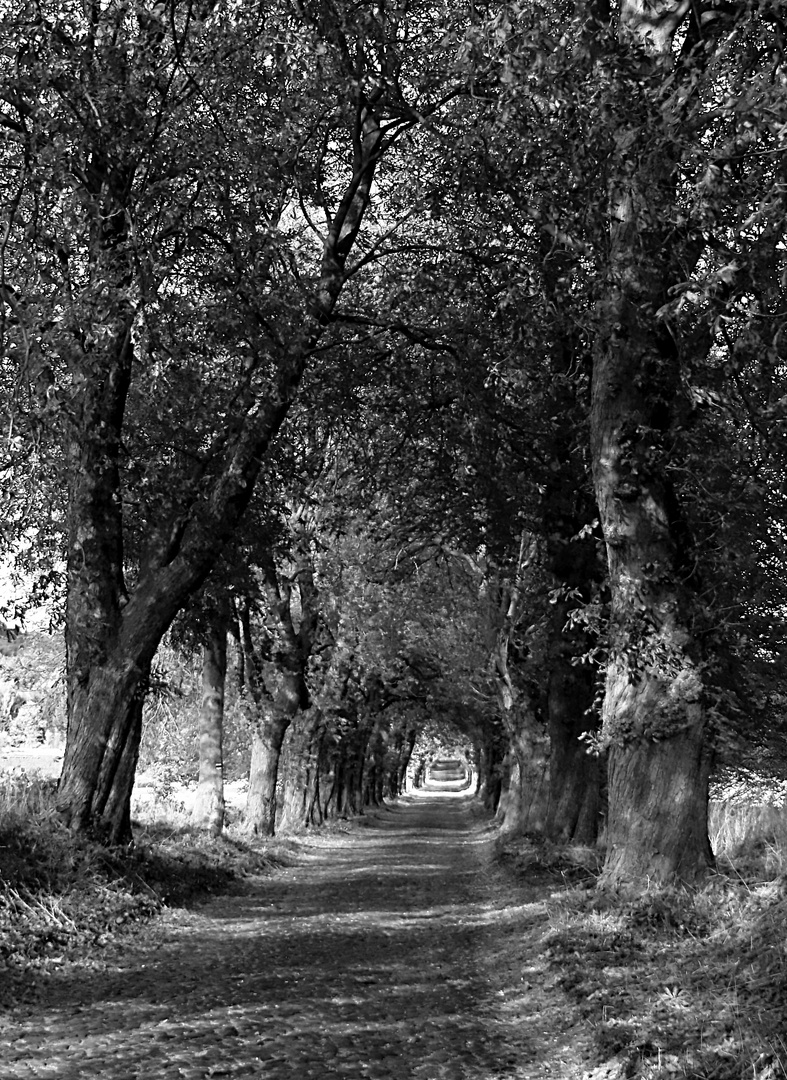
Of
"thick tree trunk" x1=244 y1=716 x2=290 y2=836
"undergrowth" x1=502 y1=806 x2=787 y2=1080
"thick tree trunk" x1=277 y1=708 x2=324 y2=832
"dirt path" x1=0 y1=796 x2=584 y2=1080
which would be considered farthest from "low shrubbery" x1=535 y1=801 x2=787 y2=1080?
"thick tree trunk" x1=277 y1=708 x2=324 y2=832

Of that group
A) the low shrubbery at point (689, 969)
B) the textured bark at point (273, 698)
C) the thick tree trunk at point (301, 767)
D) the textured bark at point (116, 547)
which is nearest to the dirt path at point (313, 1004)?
the low shrubbery at point (689, 969)

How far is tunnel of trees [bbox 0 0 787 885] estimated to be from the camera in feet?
31.6

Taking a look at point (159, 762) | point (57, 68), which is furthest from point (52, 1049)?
point (159, 762)

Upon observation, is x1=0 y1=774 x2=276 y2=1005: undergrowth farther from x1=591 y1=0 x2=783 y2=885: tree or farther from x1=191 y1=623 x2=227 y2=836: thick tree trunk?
x1=591 y1=0 x2=783 y2=885: tree

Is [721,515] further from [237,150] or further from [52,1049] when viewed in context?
[52,1049]

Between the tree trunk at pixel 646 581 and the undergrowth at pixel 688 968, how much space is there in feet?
1.90

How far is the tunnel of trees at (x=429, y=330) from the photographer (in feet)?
31.6

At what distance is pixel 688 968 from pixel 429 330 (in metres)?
10.6

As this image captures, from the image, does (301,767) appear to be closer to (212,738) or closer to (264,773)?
A: (264,773)

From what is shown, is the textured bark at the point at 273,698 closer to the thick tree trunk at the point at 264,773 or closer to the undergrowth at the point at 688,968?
the thick tree trunk at the point at 264,773

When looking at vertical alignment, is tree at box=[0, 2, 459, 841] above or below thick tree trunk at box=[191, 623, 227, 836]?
above

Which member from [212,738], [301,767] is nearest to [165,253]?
[212,738]

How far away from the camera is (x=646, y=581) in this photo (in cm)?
1152

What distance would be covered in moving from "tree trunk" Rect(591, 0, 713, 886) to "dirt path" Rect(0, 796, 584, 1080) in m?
1.79
